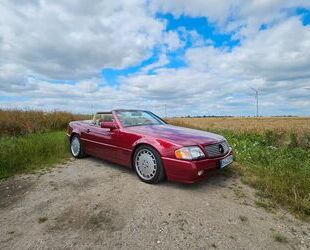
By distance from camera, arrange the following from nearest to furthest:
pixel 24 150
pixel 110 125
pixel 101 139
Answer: pixel 110 125 → pixel 101 139 → pixel 24 150

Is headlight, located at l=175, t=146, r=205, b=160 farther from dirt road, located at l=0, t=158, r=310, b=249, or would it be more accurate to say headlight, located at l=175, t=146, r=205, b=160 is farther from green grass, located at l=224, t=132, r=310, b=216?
green grass, located at l=224, t=132, r=310, b=216

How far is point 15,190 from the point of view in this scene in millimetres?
5258

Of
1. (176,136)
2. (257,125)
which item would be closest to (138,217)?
(176,136)

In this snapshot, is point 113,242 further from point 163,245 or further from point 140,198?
point 140,198

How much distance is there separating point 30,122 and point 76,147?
675cm

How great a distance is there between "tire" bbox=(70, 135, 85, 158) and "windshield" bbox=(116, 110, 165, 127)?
171cm

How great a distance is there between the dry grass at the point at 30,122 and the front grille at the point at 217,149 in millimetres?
9608

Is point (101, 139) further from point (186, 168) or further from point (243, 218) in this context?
point (243, 218)

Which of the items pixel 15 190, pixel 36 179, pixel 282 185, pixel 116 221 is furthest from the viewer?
pixel 36 179

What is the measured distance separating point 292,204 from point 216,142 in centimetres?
164

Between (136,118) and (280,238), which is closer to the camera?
(280,238)

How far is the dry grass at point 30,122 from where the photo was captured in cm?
1219

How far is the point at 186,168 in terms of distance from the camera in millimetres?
4715

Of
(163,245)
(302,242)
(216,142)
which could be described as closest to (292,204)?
(302,242)
